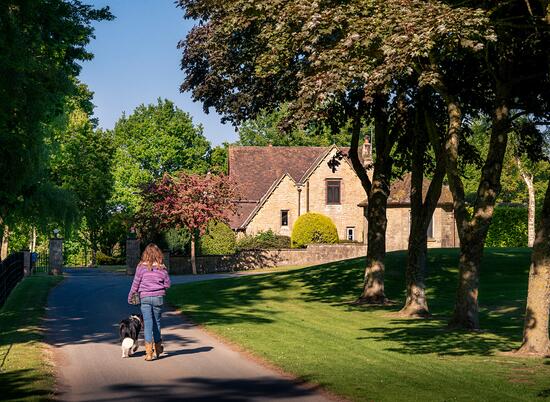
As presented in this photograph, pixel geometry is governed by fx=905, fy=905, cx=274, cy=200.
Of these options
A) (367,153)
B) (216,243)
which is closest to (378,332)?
(216,243)

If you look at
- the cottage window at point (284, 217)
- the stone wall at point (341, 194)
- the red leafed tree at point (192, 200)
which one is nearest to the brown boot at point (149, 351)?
the red leafed tree at point (192, 200)

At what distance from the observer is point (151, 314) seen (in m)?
15.8

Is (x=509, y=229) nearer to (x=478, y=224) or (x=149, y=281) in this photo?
(x=478, y=224)

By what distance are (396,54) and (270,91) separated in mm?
10294

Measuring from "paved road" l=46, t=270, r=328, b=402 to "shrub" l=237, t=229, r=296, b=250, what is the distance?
41.4 metres

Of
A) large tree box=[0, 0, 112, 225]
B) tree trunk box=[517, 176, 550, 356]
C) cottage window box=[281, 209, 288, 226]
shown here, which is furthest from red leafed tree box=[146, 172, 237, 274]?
tree trunk box=[517, 176, 550, 356]

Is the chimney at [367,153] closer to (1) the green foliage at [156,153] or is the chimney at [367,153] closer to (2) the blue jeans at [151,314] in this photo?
(1) the green foliage at [156,153]

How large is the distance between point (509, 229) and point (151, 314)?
1991 inches

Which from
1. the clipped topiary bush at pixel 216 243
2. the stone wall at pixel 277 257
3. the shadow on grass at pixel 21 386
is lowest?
the shadow on grass at pixel 21 386

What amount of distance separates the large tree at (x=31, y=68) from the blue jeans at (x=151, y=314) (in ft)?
24.4

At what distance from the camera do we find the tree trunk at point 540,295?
17.1 meters

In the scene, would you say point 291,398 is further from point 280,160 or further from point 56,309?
point 280,160

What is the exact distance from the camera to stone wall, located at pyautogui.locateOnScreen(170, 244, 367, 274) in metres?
56.5

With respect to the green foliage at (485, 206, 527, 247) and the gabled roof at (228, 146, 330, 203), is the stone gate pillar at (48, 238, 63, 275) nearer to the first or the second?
the gabled roof at (228, 146, 330, 203)
